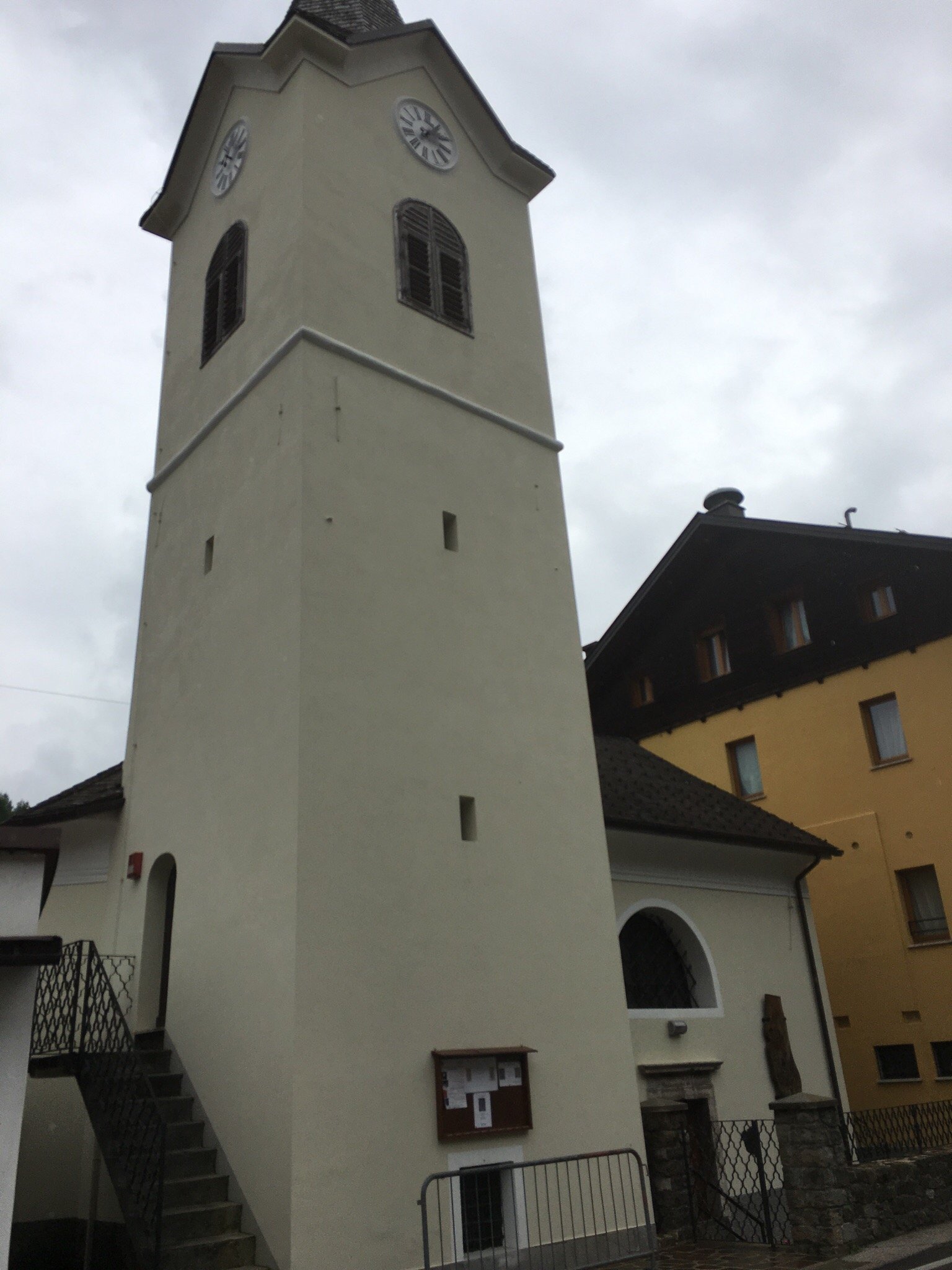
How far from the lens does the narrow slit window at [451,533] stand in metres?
13.3

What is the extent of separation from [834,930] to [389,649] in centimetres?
1222

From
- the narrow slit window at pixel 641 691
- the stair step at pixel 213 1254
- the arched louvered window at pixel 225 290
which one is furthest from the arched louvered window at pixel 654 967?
the arched louvered window at pixel 225 290

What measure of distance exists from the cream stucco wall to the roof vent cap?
9773 millimetres

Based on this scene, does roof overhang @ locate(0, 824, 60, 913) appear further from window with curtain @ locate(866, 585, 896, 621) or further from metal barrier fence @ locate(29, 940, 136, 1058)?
window with curtain @ locate(866, 585, 896, 621)

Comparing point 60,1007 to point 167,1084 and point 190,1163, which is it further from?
point 190,1163

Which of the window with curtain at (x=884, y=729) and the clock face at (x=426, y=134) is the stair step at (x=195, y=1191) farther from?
the window with curtain at (x=884, y=729)

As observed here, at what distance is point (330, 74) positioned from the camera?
49.1ft

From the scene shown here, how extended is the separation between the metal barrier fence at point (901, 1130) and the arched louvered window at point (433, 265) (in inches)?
465

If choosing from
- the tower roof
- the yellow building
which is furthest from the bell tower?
the yellow building

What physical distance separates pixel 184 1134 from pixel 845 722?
14348 mm

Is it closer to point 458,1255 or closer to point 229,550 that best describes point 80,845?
point 229,550

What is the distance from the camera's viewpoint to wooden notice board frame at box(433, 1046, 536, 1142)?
10133mm

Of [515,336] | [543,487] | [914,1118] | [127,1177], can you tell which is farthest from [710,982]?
[515,336]

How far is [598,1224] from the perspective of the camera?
10797mm
